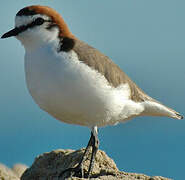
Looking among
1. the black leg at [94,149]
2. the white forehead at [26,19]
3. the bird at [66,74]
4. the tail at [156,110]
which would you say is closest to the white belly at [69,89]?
the bird at [66,74]

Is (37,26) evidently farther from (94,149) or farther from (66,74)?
(94,149)

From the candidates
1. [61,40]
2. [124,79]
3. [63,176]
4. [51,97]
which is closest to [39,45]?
[61,40]

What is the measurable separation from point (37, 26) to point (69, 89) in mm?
1393

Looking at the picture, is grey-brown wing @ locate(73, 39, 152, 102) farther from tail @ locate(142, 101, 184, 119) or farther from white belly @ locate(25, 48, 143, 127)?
tail @ locate(142, 101, 184, 119)

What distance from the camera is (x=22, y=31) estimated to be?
7762mm

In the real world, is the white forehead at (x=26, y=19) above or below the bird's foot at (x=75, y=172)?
above

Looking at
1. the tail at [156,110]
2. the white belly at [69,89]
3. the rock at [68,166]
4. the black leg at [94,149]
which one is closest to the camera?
the white belly at [69,89]

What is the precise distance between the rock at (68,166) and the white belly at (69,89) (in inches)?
41.2

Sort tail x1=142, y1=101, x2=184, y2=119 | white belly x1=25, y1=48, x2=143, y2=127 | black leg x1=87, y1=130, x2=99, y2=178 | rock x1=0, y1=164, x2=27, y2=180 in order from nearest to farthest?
1. white belly x1=25, y1=48, x2=143, y2=127
2. black leg x1=87, y1=130, x2=99, y2=178
3. tail x1=142, y1=101, x2=184, y2=119
4. rock x1=0, y1=164, x2=27, y2=180

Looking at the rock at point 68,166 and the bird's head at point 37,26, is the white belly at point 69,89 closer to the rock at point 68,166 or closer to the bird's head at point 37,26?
the bird's head at point 37,26

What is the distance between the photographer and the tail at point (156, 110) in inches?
362

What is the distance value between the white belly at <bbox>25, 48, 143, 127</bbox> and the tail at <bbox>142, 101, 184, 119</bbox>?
124 cm

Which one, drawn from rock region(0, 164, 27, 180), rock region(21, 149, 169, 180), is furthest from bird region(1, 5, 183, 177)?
rock region(0, 164, 27, 180)

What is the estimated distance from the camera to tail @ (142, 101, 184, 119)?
30.2 feet
